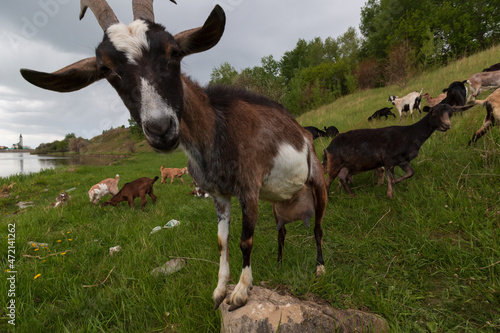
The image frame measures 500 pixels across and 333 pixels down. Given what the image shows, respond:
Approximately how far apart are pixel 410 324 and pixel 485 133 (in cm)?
407

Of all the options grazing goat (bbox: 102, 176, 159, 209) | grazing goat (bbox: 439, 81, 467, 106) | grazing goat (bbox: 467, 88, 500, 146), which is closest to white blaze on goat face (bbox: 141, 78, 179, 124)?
grazing goat (bbox: 102, 176, 159, 209)

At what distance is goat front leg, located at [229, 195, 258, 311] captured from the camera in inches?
73.6

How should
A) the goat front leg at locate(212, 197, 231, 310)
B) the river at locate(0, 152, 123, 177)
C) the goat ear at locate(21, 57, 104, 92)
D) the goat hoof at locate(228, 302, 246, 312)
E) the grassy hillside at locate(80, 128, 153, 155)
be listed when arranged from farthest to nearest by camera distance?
the grassy hillside at locate(80, 128, 153, 155) < the river at locate(0, 152, 123, 177) < the goat front leg at locate(212, 197, 231, 310) < the goat hoof at locate(228, 302, 246, 312) < the goat ear at locate(21, 57, 104, 92)

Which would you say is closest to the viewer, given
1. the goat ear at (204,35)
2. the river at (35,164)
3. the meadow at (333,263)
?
the goat ear at (204,35)

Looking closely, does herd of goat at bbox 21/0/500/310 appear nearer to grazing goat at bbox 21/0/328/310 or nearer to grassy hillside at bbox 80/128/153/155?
grazing goat at bbox 21/0/328/310

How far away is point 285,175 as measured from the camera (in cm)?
227

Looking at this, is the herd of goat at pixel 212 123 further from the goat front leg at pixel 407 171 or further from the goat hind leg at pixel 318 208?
the goat front leg at pixel 407 171

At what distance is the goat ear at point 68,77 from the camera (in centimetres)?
155

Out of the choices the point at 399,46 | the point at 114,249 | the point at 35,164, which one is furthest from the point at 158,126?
the point at 35,164

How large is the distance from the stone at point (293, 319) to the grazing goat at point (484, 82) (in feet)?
30.7

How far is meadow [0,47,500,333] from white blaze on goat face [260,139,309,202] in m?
0.86

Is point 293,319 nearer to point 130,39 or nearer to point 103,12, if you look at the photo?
point 130,39

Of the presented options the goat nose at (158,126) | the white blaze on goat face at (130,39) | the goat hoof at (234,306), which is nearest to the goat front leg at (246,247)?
the goat hoof at (234,306)

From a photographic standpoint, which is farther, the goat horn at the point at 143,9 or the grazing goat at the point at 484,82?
the grazing goat at the point at 484,82
